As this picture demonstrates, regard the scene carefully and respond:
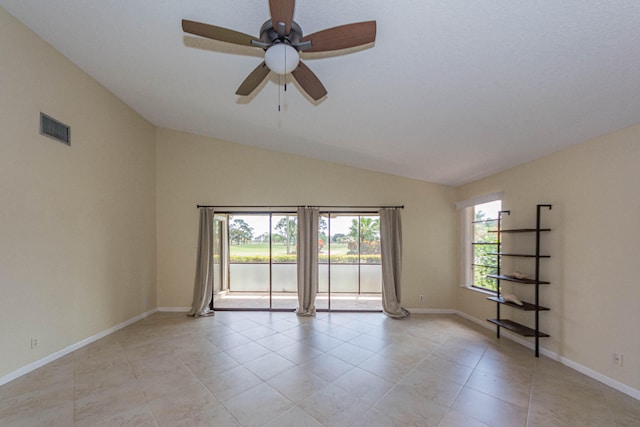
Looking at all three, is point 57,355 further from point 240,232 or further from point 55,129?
point 240,232

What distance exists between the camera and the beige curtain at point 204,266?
16.7 ft

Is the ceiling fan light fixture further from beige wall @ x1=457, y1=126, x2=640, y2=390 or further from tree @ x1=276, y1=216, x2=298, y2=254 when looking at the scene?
tree @ x1=276, y1=216, x2=298, y2=254

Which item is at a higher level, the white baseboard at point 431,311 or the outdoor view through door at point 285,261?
the outdoor view through door at point 285,261

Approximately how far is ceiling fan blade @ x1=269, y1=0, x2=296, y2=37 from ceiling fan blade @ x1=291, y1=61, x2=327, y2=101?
0.30m

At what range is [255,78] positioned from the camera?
6.87ft

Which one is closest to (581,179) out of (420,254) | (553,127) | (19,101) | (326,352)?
(553,127)

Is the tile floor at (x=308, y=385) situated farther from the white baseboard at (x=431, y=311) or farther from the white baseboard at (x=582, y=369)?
the white baseboard at (x=431, y=311)

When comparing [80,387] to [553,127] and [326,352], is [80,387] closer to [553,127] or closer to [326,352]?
[326,352]

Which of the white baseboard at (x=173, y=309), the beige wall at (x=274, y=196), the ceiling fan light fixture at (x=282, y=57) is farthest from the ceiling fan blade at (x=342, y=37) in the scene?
the white baseboard at (x=173, y=309)

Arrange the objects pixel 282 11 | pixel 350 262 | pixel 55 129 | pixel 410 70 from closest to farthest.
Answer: pixel 282 11 → pixel 410 70 → pixel 55 129 → pixel 350 262

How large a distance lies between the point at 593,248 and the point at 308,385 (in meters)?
3.37

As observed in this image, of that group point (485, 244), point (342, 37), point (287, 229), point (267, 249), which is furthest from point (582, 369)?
point (267, 249)

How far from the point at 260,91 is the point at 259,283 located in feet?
14.0

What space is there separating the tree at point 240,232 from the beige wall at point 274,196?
1.82ft
